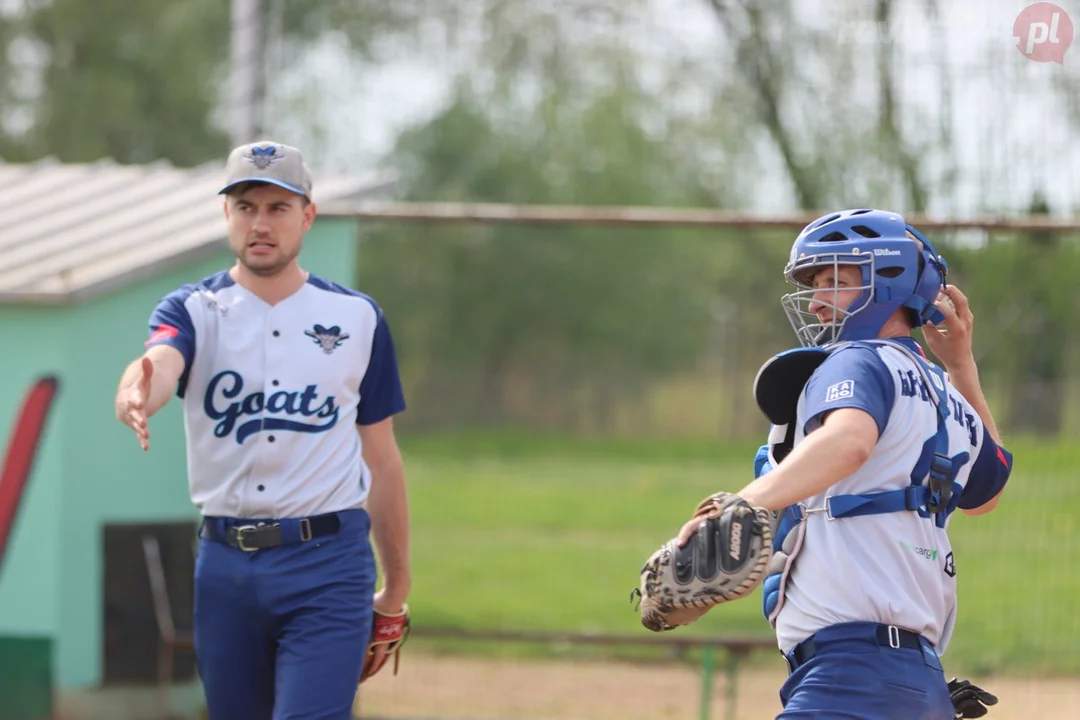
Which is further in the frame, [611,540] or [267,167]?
[611,540]

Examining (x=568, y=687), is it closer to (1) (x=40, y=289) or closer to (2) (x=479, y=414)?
(2) (x=479, y=414)

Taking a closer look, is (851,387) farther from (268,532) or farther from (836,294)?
(268,532)

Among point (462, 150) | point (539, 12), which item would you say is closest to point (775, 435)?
point (539, 12)

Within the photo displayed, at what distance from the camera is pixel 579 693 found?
8.16 metres

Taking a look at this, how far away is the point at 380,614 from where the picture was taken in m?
4.53

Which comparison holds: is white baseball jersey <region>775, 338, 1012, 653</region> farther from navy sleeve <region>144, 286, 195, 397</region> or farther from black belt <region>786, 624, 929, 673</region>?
navy sleeve <region>144, 286, 195, 397</region>

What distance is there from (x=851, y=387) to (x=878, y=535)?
13.8 inches

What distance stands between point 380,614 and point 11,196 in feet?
15.4

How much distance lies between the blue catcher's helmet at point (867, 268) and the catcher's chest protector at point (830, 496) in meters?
0.08

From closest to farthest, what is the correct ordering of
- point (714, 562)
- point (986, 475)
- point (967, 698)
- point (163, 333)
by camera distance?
point (714, 562)
point (967, 698)
point (986, 475)
point (163, 333)

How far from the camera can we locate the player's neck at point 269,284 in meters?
4.23

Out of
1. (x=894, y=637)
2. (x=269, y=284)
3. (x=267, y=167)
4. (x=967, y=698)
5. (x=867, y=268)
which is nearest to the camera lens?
(x=894, y=637)

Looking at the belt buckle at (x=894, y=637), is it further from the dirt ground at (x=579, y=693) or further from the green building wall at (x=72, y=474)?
the green building wall at (x=72, y=474)

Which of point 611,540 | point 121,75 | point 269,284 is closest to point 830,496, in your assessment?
point 269,284
